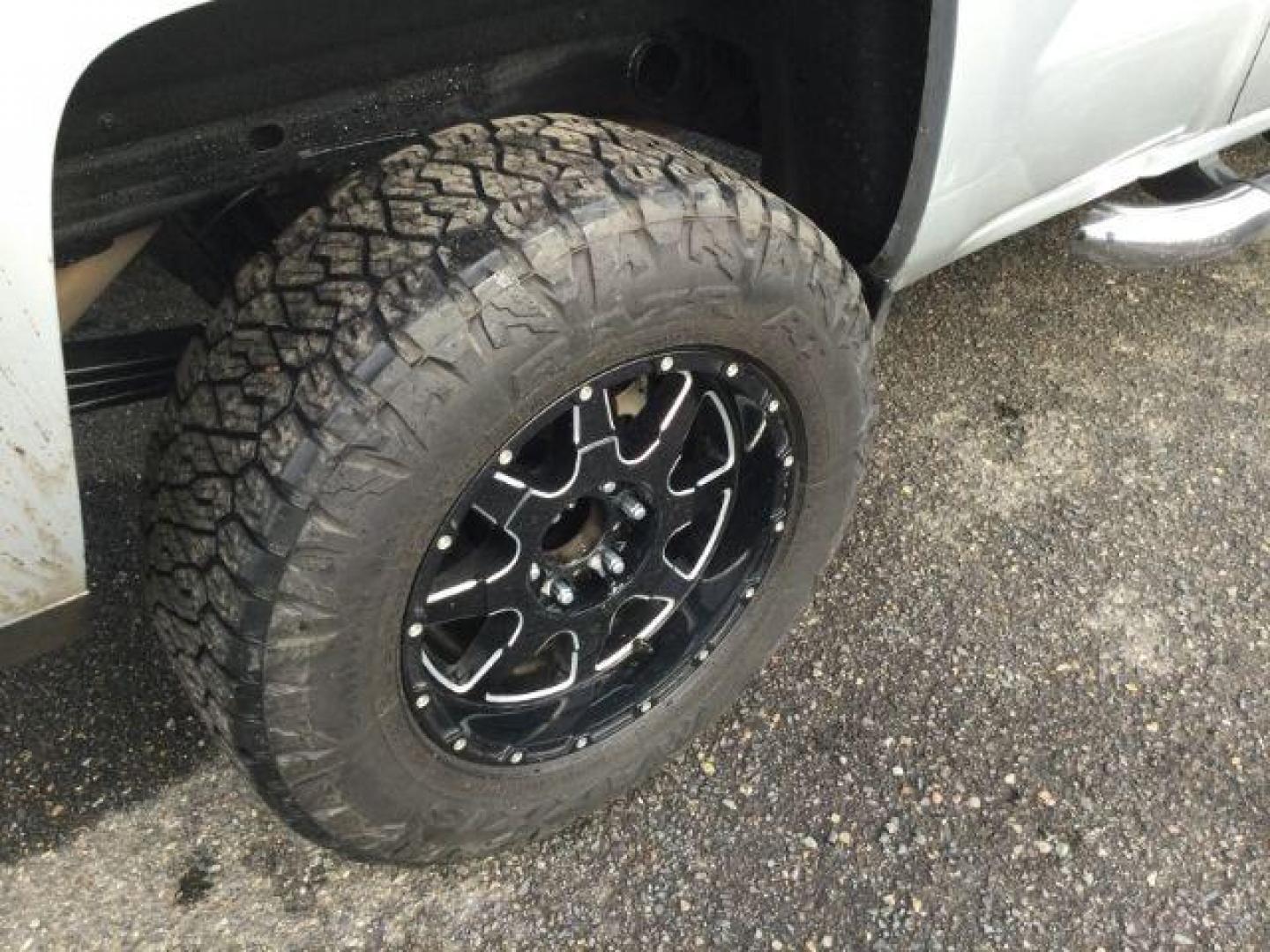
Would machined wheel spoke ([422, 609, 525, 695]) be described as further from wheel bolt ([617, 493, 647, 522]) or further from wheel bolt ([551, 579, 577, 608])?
wheel bolt ([617, 493, 647, 522])

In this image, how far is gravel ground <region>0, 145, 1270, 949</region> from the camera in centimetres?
188

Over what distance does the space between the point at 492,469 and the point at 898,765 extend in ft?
3.41

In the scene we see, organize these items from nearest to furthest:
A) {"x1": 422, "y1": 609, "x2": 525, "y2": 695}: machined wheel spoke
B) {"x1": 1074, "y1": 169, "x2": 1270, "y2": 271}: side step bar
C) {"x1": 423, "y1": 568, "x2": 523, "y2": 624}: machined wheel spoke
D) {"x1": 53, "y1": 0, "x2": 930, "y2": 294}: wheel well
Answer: {"x1": 53, "y1": 0, "x2": 930, "y2": 294}: wheel well → {"x1": 423, "y1": 568, "x2": 523, "y2": 624}: machined wheel spoke → {"x1": 422, "y1": 609, "x2": 525, "y2": 695}: machined wheel spoke → {"x1": 1074, "y1": 169, "x2": 1270, "y2": 271}: side step bar

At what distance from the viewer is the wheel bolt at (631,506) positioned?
5.77 feet

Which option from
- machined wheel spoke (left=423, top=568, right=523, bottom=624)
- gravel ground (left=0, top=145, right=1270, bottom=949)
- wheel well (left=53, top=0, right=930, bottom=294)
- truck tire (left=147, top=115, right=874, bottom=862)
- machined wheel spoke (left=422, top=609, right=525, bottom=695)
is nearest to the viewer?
truck tire (left=147, top=115, right=874, bottom=862)

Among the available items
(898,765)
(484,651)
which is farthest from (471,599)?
(898,765)

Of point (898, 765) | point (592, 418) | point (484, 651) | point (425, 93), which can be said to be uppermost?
point (425, 93)

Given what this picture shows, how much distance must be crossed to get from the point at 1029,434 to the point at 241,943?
1.98 metres

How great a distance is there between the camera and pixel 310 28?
61.5 inches

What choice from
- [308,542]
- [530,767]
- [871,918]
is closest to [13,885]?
[530,767]

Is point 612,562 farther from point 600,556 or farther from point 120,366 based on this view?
point 120,366

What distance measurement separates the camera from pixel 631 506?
69.6 inches

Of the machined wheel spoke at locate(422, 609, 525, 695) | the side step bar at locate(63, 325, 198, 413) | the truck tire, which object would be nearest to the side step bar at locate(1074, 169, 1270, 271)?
the truck tire

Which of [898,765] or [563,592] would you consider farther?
[898,765]
